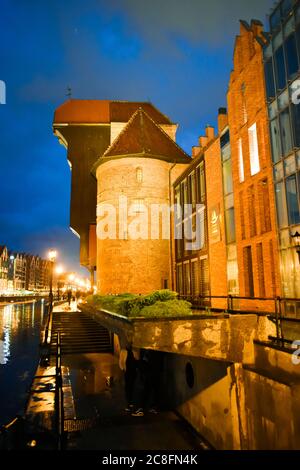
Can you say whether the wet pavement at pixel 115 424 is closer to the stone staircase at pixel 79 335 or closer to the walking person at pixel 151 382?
the walking person at pixel 151 382

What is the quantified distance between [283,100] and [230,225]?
21.8ft

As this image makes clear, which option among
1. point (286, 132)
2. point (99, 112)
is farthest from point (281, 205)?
point (99, 112)

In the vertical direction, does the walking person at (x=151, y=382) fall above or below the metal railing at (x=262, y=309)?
below

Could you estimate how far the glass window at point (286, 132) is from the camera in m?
13.7

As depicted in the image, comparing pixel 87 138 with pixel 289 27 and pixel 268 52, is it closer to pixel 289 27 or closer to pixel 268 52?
pixel 268 52

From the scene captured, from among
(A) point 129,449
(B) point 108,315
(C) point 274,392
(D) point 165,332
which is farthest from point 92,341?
(C) point 274,392

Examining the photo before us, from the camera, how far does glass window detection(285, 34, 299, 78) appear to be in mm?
13617

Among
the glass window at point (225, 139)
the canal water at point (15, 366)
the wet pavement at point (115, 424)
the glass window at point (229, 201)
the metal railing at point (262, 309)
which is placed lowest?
the wet pavement at point (115, 424)

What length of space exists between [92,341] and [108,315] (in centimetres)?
818

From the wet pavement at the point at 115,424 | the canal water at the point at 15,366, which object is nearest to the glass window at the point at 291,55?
the wet pavement at the point at 115,424

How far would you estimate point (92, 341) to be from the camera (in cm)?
1956

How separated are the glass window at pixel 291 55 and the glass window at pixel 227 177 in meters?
5.59

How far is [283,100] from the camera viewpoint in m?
Result: 14.2

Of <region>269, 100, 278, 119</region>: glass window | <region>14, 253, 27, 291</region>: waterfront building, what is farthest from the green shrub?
<region>14, 253, 27, 291</region>: waterfront building
